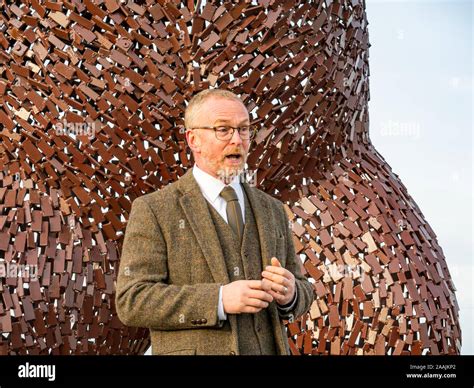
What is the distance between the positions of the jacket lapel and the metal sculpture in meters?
2.14

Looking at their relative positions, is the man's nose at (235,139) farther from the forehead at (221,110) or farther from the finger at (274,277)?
the finger at (274,277)

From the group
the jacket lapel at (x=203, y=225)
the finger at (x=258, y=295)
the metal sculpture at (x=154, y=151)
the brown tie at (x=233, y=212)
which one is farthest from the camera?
the metal sculpture at (x=154, y=151)

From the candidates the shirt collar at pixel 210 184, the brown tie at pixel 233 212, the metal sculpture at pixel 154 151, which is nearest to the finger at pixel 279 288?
the brown tie at pixel 233 212

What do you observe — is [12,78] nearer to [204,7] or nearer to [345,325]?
[204,7]

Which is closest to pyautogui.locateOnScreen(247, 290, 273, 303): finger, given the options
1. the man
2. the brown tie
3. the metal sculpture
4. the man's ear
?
the man

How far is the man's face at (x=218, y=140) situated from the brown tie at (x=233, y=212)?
7 centimetres

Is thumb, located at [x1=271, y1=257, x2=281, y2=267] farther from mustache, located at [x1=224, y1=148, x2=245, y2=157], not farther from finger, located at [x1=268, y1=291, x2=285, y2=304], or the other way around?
mustache, located at [x1=224, y1=148, x2=245, y2=157]

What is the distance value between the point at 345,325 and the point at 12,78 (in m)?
2.57

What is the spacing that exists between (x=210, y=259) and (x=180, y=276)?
0.11 metres

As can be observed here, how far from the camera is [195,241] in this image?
2.20 meters

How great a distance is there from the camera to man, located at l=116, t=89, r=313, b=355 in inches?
81.6

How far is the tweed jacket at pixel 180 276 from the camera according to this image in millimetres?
2076

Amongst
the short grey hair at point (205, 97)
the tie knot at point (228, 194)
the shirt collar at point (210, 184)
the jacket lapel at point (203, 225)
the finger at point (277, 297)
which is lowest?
the finger at point (277, 297)
